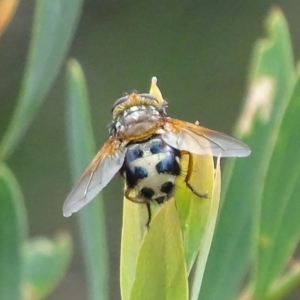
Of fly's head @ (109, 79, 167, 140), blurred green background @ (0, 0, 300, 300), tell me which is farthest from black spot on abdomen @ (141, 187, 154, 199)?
blurred green background @ (0, 0, 300, 300)

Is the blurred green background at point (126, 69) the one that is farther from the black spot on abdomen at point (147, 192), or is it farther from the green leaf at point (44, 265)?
the black spot on abdomen at point (147, 192)

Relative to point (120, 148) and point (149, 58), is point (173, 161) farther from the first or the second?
point (149, 58)

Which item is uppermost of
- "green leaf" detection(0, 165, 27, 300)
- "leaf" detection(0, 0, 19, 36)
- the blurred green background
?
"leaf" detection(0, 0, 19, 36)

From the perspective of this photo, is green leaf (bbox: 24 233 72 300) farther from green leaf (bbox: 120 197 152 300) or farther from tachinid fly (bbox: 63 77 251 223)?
green leaf (bbox: 120 197 152 300)

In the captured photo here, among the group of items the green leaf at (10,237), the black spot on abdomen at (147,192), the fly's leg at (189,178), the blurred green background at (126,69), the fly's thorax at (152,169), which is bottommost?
the blurred green background at (126,69)

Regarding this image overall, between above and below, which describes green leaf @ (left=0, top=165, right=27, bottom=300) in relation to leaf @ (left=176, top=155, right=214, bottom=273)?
below

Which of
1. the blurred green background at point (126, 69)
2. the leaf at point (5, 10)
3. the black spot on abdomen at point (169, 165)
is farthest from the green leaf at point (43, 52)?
the blurred green background at point (126, 69)

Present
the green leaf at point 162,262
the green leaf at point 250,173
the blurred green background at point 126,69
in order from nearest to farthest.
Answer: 1. the green leaf at point 162,262
2. the green leaf at point 250,173
3. the blurred green background at point 126,69

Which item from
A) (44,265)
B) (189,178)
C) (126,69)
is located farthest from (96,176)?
(126,69)
